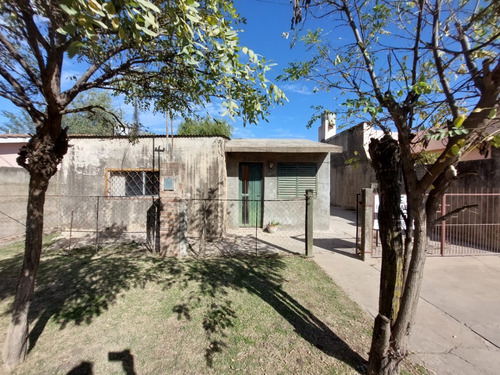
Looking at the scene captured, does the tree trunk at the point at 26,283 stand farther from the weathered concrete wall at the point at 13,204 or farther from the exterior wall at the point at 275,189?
the exterior wall at the point at 275,189

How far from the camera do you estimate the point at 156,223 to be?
6047 millimetres

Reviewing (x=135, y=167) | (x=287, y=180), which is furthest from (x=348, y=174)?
(x=135, y=167)

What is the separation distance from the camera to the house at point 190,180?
8.02 meters

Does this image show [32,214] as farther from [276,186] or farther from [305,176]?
[305,176]

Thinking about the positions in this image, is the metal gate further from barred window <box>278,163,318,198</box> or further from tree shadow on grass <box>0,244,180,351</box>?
tree shadow on grass <box>0,244,180,351</box>

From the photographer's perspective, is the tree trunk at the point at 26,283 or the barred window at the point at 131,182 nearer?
the tree trunk at the point at 26,283

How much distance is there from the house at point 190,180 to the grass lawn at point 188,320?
308 centimetres

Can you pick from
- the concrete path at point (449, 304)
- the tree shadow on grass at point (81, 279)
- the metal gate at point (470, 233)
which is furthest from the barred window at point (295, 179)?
the tree shadow on grass at point (81, 279)

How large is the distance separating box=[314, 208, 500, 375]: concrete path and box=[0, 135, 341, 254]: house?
2.92 metres

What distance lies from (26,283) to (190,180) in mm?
5718

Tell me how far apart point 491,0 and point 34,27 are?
3.93 m

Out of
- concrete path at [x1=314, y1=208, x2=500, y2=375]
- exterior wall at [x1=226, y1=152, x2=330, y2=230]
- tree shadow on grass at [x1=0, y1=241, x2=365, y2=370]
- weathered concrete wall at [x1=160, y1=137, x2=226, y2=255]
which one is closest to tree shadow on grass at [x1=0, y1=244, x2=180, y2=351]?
tree shadow on grass at [x1=0, y1=241, x2=365, y2=370]

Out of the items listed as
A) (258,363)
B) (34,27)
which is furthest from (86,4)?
(258,363)

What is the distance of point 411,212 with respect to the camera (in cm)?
213
